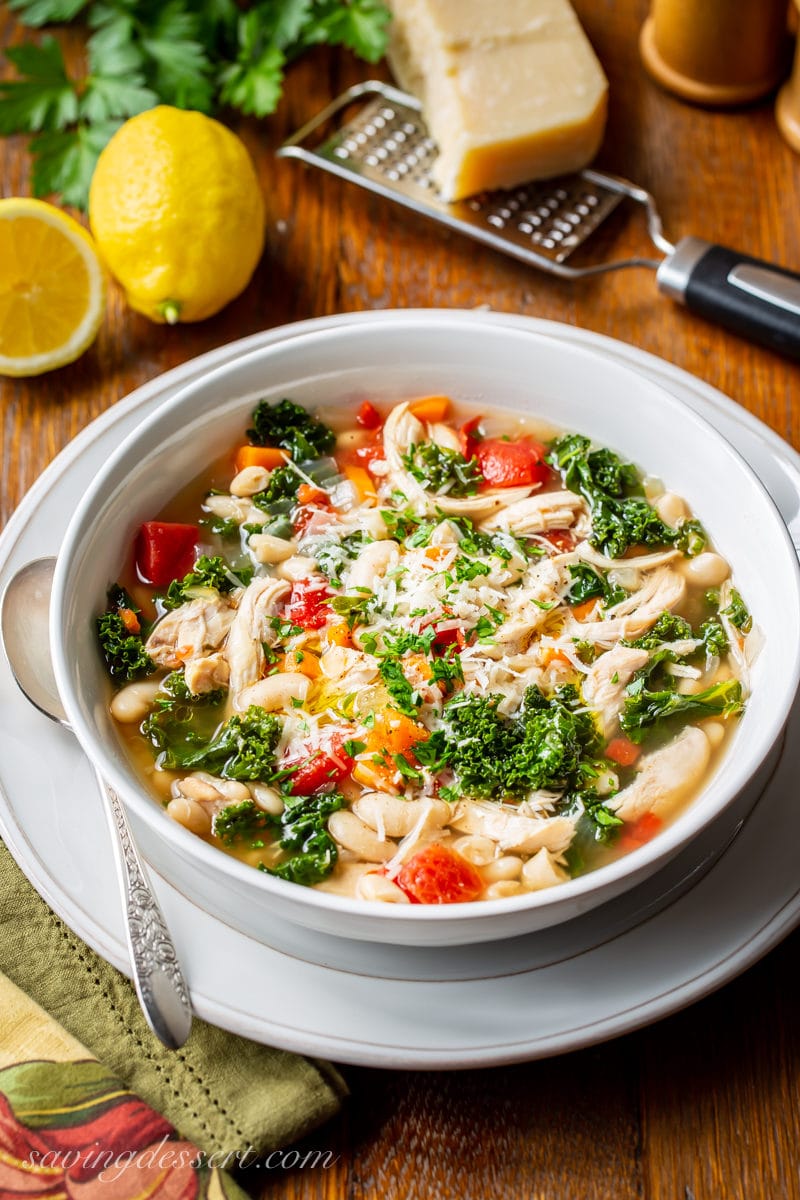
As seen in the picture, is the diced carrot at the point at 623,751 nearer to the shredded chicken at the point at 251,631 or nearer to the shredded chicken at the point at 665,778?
the shredded chicken at the point at 665,778

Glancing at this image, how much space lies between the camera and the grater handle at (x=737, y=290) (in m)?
3.93

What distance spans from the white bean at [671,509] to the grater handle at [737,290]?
37.8 inches

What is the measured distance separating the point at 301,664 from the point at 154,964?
852mm

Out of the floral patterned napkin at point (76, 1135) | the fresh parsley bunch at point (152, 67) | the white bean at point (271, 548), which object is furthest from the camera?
the fresh parsley bunch at point (152, 67)

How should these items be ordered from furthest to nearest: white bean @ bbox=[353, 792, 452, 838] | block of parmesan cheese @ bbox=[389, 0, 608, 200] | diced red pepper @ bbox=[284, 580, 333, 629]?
block of parmesan cheese @ bbox=[389, 0, 608, 200] < diced red pepper @ bbox=[284, 580, 333, 629] < white bean @ bbox=[353, 792, 452, 838]

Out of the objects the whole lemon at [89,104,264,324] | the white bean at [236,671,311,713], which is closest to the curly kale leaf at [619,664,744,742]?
the white bean at [236,671,311,713]

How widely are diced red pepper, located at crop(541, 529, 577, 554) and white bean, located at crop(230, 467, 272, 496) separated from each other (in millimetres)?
810

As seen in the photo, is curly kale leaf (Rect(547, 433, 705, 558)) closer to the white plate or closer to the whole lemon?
the white plate

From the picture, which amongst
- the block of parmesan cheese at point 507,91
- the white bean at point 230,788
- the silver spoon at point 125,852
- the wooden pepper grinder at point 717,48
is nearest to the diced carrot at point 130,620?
the silver spoon at point 125,852

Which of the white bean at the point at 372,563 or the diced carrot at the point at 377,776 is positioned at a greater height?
the white bean at the point at 372,563

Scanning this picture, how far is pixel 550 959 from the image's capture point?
2633 millimetres

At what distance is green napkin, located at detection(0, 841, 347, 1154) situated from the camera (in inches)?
105

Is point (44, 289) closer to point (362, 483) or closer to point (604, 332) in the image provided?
point (362, 483)

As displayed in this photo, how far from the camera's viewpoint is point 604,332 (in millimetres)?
4289
